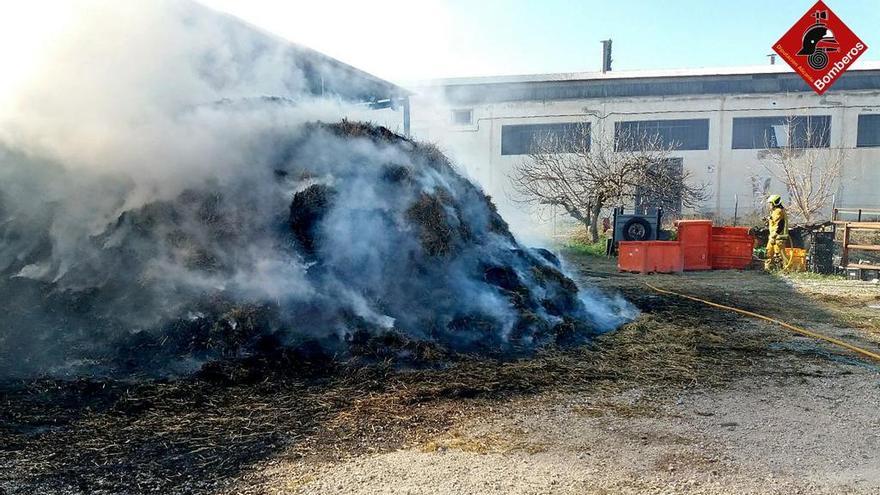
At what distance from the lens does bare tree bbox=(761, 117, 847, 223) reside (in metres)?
22.4

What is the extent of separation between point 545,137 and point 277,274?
76.1ft

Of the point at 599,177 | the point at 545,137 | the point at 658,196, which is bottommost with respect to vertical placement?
the point at 658,196

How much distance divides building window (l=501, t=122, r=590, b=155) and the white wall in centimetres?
31

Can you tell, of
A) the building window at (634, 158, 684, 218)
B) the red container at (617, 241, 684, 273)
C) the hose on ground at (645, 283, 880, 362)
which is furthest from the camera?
the building window at (634, 158, 684, 218)

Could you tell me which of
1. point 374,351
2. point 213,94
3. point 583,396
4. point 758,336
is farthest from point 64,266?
point 758,336

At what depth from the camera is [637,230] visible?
1686 centimetres

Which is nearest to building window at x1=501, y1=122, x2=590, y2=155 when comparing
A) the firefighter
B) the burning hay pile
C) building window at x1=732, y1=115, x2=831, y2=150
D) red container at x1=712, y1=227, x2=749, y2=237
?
building window at x1=732, y1=115, x2=831, y2=150

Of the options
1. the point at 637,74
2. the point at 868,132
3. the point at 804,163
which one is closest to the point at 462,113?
the point at 637,74

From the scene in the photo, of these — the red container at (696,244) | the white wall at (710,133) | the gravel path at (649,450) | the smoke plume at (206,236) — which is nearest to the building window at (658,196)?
the white wall at (710,133)

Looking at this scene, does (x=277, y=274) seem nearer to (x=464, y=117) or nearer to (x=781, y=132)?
(x=464, y=117)

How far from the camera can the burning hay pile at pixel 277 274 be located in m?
5.74

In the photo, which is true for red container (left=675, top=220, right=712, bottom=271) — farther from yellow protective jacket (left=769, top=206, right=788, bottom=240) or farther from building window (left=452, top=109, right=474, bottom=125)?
building window (left=452, top=109, right=474, bottom=125)

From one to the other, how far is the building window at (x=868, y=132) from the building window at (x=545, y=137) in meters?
11.5

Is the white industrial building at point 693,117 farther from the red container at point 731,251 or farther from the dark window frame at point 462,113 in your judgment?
the red container at point 731,251
